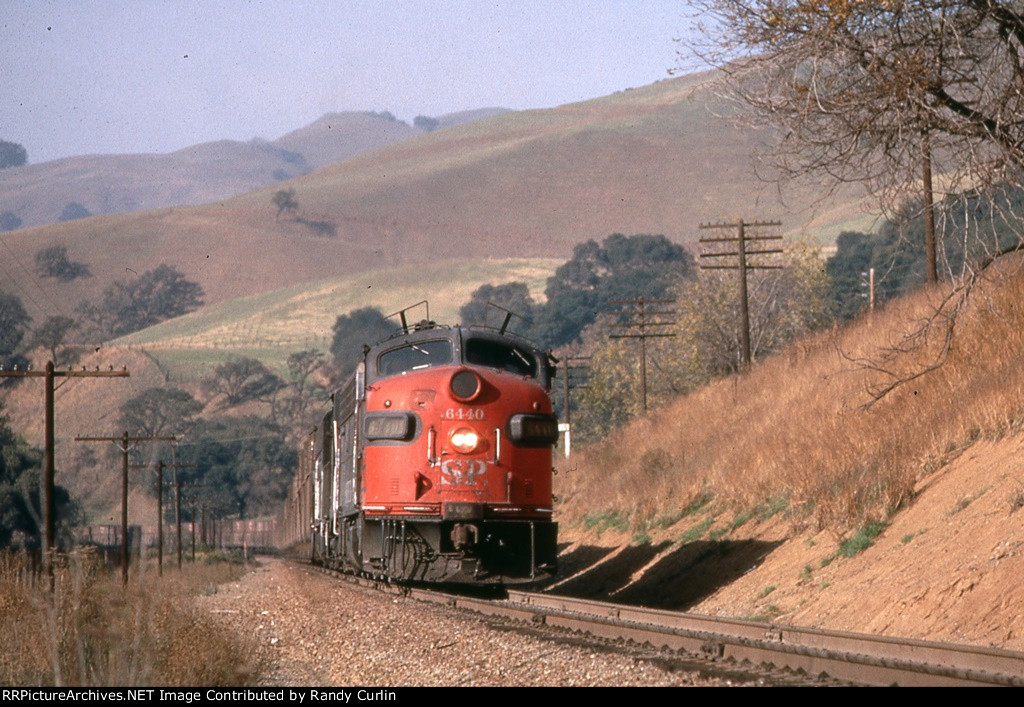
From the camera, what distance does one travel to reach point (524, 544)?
63.9 ft

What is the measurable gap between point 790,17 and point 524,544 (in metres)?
8.69

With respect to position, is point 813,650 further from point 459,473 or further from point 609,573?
point 609,573

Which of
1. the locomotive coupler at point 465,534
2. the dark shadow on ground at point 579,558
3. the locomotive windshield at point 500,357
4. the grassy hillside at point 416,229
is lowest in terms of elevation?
the dark shadow on ground at point 579,558

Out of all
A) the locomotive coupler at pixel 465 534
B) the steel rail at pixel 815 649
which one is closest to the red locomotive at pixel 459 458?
the locomotive coupler at pixel 465 534

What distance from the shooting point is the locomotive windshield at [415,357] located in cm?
1972

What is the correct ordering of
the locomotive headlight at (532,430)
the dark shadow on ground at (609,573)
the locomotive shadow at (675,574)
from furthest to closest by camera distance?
the dark shadow on ground at (609,573), the locomotive shadow at (675,574), the locomotive headlight at (532,430)

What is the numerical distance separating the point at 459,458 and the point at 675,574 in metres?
5.40

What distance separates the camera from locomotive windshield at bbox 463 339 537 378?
1977cm

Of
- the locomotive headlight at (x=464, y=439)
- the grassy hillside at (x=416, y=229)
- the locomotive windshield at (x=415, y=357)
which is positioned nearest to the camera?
the locomotive headlight at (x=464, y=439)

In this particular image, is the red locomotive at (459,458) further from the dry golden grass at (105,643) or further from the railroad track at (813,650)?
the dry golden grass at (105,643)

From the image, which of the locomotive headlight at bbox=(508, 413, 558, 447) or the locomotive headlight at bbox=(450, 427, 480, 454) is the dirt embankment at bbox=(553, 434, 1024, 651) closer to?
the locomotive headlight at bbox=(508, 413, 558, 447)

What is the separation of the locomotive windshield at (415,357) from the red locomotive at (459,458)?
0.9 inches

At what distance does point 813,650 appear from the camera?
10.6 meters

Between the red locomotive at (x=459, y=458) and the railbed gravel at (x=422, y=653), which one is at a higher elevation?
the red locomotive at (x=459, y=458)
